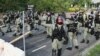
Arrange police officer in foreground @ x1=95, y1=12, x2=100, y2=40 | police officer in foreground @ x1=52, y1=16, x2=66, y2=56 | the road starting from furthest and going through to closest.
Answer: police officer in foreground @ x1=95, y1=12, x2=100, y2=40, the road, police officer in foreground @ x1=52, y1=16, x2=66, y2=56

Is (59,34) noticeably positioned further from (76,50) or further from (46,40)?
(46,40)

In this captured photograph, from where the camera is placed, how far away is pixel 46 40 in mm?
20266

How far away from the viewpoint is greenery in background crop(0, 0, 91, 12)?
16.1 metres

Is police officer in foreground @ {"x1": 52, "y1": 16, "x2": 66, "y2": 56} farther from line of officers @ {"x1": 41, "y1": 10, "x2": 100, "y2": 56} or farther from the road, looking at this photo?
the road

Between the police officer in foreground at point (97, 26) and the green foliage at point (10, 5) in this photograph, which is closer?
the green foliage at point (10, 5)

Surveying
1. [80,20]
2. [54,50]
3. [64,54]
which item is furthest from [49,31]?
[54,50]

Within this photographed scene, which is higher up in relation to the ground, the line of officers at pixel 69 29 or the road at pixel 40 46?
the line of officers at pixel 69 29

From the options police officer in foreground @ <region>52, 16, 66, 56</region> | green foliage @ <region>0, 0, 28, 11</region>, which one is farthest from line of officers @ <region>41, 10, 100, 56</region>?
green foliage @ <region>0, 0, 28, 11</region>

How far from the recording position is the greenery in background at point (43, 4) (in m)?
16.1

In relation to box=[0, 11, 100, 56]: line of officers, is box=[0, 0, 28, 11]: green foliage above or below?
above

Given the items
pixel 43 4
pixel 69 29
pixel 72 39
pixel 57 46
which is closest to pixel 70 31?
pixel 69 29

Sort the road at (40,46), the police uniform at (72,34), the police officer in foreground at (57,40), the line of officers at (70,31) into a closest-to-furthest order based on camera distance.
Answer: the police officer in foreground at (57,40) < the line of officers at (70,31) < the police uniform at (72,34) < the road at (40,46)

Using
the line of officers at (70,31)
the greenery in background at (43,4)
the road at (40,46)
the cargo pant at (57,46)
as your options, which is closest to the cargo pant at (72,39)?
the line of officers at (70,31)

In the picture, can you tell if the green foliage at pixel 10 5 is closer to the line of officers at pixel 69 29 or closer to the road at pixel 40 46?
the line of officers at pixel 69 29
